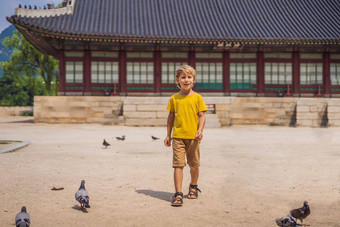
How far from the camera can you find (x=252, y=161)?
8.10 m

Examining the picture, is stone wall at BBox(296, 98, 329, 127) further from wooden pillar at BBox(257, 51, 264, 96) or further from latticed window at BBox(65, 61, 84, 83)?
latticed window at BBox(65, 61, 84, 83)

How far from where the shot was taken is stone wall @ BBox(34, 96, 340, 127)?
18656mm

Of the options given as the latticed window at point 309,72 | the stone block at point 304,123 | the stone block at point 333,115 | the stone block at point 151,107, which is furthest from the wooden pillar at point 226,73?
the stone block at point 333,115

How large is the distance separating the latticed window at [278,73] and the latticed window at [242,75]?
35.4 inches

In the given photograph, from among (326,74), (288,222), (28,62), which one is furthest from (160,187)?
(28,62)

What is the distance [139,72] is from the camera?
22.6m

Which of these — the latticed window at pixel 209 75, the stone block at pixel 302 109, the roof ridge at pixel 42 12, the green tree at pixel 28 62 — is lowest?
the stone block at pixel 302 109

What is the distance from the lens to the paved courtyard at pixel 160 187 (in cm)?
395

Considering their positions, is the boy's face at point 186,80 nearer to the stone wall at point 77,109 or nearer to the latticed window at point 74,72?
the stone wall at point 77,109

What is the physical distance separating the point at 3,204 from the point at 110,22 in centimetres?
1939

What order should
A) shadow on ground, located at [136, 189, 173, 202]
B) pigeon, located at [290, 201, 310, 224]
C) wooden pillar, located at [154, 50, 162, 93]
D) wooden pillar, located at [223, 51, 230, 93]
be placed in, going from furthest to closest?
wooden pillar, located at [223, 51, 230, 93]
wooden pillar, located at [154, 50, 162, 93]
shadow on ground, located at [136, 189, 173, 202]
pigeon, located at [290, 201, 310, 224]

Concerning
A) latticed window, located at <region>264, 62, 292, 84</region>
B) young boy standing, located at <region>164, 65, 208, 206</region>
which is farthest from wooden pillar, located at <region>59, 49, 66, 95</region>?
young boy standing, located at <region>164, 65, 208, 206</region>

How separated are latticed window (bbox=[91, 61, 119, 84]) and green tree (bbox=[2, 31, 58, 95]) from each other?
1206 cm

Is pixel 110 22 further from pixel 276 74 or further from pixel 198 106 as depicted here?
pixel 198 106
